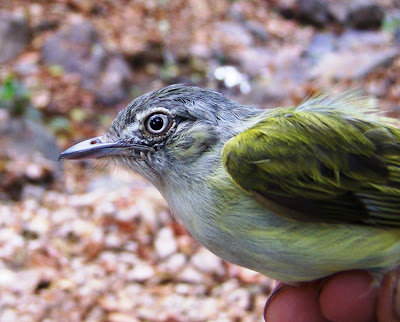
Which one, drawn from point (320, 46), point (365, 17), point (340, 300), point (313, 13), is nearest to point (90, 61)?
point (320, 46)

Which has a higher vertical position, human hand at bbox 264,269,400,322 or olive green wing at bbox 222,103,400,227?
olive green wing at bbox 222,103,400,227

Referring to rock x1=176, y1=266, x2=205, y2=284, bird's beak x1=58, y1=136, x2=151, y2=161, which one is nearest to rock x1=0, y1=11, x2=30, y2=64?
rock x1=176, y1=266, x2=205, y2=284

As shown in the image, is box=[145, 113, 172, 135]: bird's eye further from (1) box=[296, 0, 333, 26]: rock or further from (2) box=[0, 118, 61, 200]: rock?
(1) box=[296, 0, 333, 26]: rock

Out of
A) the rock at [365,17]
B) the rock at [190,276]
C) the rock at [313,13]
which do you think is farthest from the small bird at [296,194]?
the rock at [365,17]

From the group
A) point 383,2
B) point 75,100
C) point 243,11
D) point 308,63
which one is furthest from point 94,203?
point 383,2

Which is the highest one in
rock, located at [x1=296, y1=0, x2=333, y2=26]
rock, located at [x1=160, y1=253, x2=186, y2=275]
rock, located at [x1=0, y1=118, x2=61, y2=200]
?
rock, located at [x1=296, y1=0, x2=333, y2=26]
